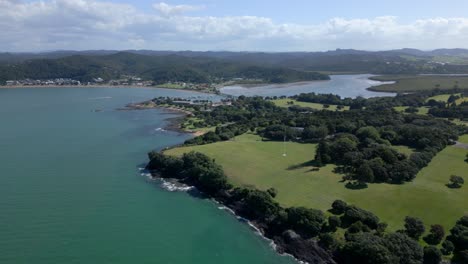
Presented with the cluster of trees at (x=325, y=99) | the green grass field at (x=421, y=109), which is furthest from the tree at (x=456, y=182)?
the cluster of trees at (x=325, y=99)

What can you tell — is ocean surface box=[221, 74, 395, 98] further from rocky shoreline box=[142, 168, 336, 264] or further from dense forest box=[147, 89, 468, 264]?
rocky shoreline box=[142, 168, 336, 264]

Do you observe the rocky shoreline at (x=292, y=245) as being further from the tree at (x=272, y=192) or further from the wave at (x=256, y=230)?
the tree at (x=272, y=192)

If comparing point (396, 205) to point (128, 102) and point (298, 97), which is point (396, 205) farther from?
point (128, 102)

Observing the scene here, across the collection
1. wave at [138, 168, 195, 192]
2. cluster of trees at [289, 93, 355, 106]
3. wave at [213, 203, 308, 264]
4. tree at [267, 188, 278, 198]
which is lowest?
wave at [213, 203, 308, 264]

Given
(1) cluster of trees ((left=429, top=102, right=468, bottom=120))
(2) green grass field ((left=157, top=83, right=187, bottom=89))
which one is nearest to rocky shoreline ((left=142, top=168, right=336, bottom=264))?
(1) cluster of trees ((left=429, top=102, right=468, bottom=120))

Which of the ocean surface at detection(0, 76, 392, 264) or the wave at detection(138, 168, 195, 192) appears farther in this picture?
the wave at detection(138, 168, 195, 192)

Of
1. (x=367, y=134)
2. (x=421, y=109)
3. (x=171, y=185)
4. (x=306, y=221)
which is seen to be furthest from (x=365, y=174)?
(x=421, y=109)

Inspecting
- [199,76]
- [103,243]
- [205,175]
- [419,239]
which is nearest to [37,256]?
[103,243]
